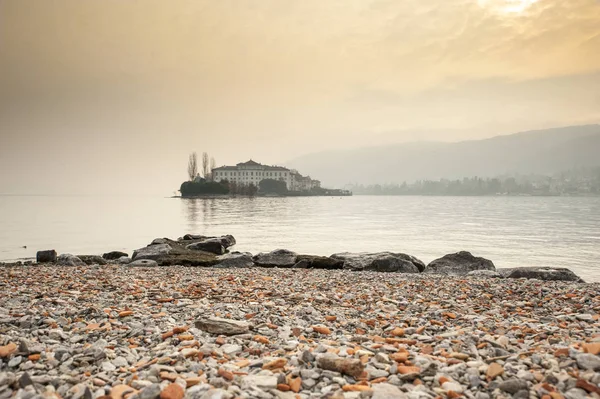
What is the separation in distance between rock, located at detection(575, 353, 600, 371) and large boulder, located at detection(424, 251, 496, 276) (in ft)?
42.3

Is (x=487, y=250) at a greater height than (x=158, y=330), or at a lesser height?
lesser

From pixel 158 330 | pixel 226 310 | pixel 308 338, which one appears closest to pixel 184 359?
pixel 158 330

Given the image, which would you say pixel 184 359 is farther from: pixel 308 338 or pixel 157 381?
pixel 308 338

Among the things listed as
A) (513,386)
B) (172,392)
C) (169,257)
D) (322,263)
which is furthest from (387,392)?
(169,257)

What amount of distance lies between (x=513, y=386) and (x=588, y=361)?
118 centimetres

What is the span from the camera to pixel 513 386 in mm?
4133

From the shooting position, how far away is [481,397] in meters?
4.02

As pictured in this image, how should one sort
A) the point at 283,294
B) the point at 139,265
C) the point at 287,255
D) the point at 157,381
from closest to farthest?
the point at 157,381 → the point at 283,294 → the point at 139,265 → the point at 287,255

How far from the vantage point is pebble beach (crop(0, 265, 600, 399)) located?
421 cm

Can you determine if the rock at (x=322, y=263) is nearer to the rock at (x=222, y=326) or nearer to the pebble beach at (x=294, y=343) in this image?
the pebble beach at (x=294, y=343)

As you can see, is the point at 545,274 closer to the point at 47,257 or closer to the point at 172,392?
the point at 172,392

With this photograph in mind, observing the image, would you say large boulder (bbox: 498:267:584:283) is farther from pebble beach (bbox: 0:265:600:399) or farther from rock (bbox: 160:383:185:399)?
rock (bbox: 160:383:185:399)

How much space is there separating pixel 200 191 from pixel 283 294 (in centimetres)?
15663

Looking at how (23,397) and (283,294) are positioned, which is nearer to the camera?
(23,397)
